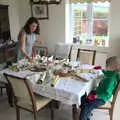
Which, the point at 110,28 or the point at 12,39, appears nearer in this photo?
the point at 110,28

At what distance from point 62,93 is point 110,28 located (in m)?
2.60

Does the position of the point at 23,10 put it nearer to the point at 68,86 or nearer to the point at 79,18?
the point at 79,18

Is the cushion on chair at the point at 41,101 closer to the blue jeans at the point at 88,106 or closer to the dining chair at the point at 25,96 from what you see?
the dining chair at the point at 25,96

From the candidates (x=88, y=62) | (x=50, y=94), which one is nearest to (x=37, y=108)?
(x=50, y=94)

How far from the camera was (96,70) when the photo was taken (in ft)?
9.99

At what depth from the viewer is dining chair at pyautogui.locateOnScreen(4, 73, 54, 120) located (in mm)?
2506

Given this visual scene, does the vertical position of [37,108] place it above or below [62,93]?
below

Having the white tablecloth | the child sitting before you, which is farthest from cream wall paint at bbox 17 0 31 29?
the child sitting

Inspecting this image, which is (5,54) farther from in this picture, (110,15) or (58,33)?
(110,15)

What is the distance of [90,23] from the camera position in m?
5.06

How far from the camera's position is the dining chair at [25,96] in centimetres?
251

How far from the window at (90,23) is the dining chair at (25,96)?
2.63 metres

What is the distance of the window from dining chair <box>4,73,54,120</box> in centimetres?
263

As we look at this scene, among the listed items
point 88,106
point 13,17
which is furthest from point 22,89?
point 13,17
